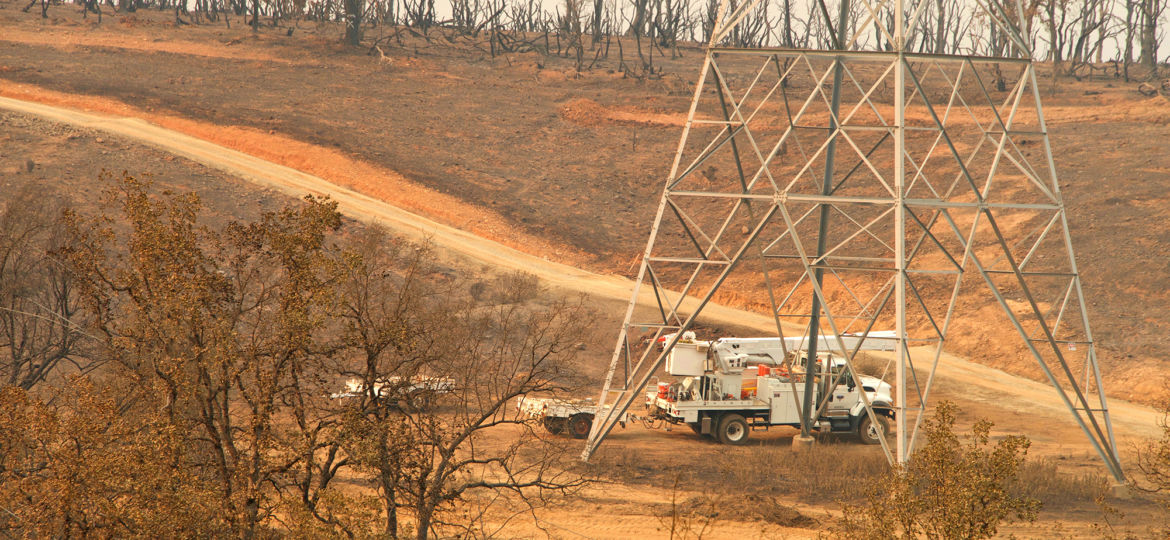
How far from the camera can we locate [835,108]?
69.5 feet

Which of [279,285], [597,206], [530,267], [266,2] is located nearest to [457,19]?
[266,2]

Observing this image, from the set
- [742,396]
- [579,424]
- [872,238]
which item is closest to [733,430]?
[742,396]

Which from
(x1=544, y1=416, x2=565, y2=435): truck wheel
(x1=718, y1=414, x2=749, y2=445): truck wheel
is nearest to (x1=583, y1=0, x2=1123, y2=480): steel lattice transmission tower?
(x1=544, y1=416, x2=565, y2=435): truck wheel

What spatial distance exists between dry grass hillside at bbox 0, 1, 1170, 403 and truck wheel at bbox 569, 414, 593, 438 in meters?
20.5

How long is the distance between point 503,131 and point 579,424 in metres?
42.5

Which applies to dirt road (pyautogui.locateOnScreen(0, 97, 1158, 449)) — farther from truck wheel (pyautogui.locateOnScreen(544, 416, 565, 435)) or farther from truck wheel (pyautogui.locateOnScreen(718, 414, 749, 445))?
truck wheel (pyautogui.locateOnScreen(544, 416, 565, 435))

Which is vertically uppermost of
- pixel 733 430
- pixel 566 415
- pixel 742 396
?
pixel 742 396

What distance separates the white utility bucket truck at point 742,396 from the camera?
27172 mm

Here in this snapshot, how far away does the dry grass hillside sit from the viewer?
144ft

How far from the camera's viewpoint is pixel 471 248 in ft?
150

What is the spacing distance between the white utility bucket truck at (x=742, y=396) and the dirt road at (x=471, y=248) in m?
8.76

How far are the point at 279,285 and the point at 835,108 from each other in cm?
1357

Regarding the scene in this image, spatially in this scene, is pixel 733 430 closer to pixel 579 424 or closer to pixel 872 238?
pixel 579 424

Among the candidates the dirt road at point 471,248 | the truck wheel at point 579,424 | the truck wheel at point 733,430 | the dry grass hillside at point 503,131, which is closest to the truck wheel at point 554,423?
the truck wheel at point 579,424
